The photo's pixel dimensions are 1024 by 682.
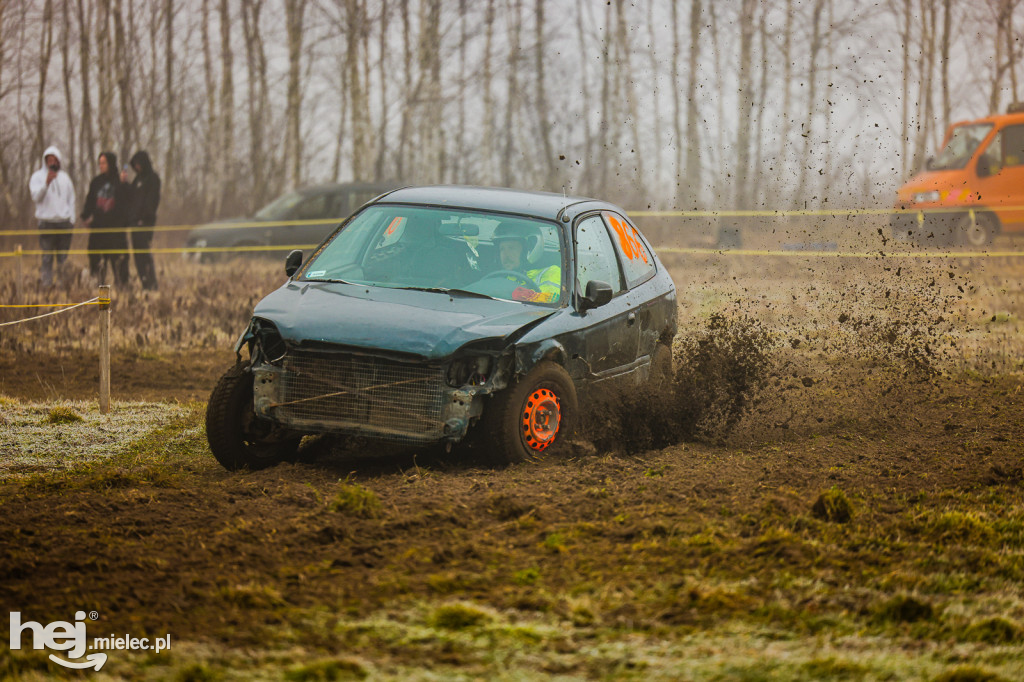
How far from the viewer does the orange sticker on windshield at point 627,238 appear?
8727 millimetres

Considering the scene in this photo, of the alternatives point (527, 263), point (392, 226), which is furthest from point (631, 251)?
point (392, 226)

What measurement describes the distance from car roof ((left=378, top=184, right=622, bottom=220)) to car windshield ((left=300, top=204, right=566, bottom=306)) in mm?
73

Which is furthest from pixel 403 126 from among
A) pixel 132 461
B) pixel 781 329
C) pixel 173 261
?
pixel 132 461

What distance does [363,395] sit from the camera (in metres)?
Result: 6.67

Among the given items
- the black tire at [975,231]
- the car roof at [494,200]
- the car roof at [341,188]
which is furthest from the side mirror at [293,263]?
the black tire at [975,231]

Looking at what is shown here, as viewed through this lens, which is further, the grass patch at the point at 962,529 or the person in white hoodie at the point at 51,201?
the person in white hoodie at the point at 51,201

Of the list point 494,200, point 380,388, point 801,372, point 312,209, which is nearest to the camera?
point 380,388

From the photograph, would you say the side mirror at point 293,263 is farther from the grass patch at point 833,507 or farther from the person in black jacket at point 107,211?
the person in black jacket at point 107,211

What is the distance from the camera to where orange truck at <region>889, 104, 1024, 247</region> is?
22594 millimetres

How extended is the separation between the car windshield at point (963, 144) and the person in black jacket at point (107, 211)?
15.9 meters

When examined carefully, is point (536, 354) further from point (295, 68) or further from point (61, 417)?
point (295, 68)

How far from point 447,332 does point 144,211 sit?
1381 cm

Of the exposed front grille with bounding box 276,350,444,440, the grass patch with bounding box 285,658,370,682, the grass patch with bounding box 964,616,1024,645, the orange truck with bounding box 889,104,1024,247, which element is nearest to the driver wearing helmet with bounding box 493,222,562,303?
the exposed front grille with bounding box 276,350,444,440

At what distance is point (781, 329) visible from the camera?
48.2 ft
